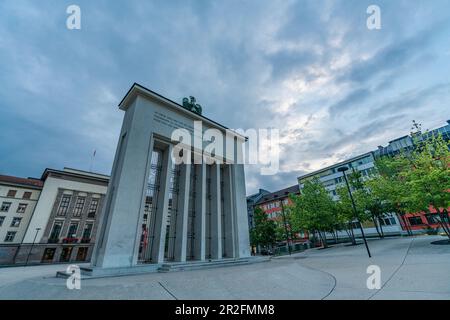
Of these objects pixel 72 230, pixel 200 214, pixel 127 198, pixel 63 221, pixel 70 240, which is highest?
pixel 63 221

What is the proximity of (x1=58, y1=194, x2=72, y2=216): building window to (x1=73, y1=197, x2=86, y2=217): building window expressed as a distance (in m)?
1.39

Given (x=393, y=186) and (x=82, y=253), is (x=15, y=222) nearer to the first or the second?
(x=82, y=253)

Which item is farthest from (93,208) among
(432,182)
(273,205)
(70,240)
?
(432,182)

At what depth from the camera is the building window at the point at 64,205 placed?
35.6m

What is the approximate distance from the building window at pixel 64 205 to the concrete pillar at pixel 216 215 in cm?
3373

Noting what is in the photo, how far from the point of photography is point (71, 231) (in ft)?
117

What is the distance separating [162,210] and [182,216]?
5.95 ft

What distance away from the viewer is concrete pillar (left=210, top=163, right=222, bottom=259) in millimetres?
17953

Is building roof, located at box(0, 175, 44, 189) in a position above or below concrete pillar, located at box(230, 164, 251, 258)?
above

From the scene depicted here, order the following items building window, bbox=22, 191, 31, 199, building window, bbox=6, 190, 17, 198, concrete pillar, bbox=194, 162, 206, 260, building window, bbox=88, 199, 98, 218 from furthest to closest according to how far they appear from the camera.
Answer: building window, bbox=88, 199, 98, 218
building window, bbox=22, 191, 31, 199
building window, bbox=6, 190, 17, 198
concrete pillar, bbox=194, 162, 206, 260

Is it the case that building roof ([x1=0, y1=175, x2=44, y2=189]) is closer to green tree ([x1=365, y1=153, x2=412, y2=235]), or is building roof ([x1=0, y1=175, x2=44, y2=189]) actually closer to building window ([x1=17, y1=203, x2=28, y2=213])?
building window ([x1=17, y1=203, x2=28, y2=213])

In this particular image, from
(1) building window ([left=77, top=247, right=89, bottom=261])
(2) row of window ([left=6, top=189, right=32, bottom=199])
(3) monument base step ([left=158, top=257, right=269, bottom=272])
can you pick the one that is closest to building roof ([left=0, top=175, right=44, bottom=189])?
(2) row of window ([left=6, top=189, right=32, bottom=199])
